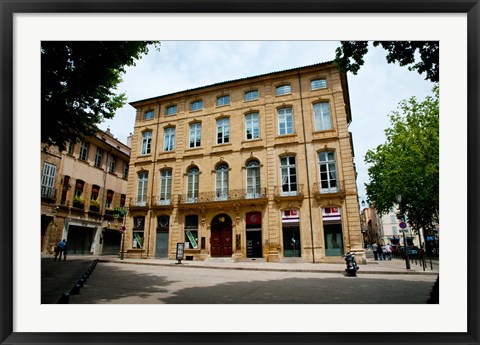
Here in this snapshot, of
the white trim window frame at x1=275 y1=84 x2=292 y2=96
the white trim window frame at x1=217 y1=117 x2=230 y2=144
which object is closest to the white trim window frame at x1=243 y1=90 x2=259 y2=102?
the white trim window frame at x1=275 y1=84 x2=292 y2=96

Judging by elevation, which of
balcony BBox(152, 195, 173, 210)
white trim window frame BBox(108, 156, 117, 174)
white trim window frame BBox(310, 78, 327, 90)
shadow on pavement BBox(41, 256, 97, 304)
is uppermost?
white trim window frame BBox(310, 78, 327, 90)

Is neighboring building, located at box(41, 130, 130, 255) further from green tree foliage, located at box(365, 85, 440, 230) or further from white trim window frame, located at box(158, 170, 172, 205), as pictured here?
green tree foliage, located at box(365, 85, 440, 230)

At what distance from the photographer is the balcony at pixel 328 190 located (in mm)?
16172

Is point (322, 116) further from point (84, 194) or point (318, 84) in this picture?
point (84, 194)

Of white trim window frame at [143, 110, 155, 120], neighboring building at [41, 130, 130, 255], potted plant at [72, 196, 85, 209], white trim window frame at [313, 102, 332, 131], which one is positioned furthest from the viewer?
white trim window frame at [143, 110, 155, 120]

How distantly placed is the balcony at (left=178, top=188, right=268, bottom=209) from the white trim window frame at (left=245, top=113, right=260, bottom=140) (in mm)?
3808

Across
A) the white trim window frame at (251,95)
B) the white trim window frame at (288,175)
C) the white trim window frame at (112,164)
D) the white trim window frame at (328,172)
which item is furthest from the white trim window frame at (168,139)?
the white trim window frame at (328,172)

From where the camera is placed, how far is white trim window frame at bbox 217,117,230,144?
1990cm

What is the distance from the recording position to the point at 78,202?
2130cm

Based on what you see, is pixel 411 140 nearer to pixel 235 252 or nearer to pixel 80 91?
pixel 235 252

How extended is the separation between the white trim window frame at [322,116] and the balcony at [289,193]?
403 centimetres

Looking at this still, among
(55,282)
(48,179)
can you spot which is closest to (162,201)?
(48,179)

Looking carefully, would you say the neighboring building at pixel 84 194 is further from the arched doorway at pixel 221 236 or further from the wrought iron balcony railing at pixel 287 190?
the wrought iron balcony railing at pixel 287 190
